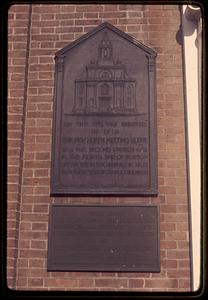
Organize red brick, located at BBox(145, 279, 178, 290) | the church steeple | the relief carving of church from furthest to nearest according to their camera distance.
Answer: the church steeple, the relief carving of church, red brick, located at BBox(145, 279, 178, 290)

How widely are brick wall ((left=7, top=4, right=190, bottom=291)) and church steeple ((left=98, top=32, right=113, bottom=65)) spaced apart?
277mm

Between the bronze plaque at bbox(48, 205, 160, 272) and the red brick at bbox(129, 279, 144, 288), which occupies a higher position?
the bronze plaque at bbox(48, 205, 160, 272)

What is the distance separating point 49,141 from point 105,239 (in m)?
1.24

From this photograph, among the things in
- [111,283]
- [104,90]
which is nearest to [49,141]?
[104,90]

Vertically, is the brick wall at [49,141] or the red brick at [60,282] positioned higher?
the brick wall at [49,141]

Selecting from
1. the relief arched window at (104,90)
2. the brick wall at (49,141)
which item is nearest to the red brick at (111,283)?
the brick wall at (49,141)

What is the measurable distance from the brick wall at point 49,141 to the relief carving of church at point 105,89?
1.08 ft

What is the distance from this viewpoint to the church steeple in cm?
521

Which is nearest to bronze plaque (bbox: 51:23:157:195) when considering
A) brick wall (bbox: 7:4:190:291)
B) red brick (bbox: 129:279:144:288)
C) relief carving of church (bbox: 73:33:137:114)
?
relief carving of church (bbox: 73:33:137:114)

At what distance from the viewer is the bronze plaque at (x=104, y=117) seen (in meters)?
4.83

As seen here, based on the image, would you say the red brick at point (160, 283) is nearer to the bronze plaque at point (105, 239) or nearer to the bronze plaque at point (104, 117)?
the bronze plaque at point (105, 239)

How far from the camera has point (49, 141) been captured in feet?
16.5

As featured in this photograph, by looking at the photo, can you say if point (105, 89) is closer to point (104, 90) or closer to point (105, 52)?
point (104, 90)

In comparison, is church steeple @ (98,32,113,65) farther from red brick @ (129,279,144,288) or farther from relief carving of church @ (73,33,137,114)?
red brick @ (129,279,144,288)
